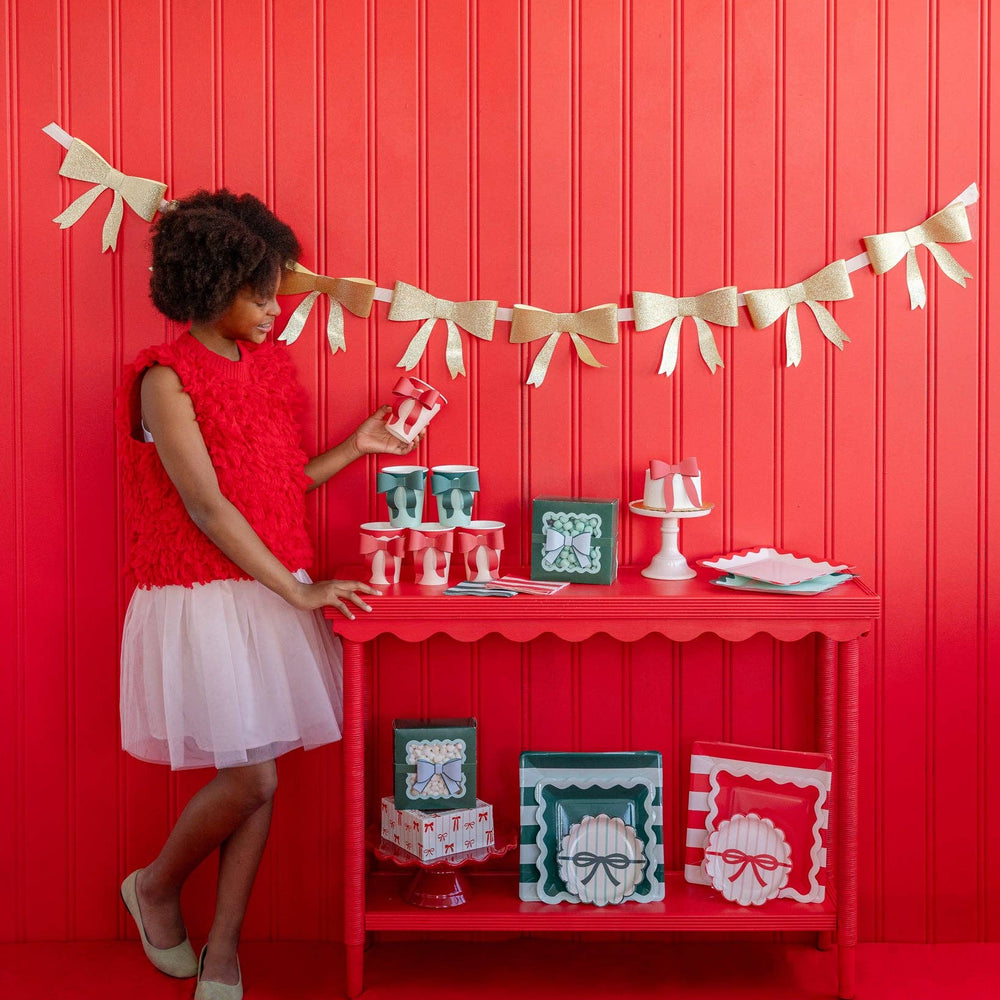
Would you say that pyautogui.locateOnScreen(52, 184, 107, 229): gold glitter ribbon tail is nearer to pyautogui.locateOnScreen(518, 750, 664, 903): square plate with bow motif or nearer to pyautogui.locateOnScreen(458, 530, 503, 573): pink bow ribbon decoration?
pyautogui.locateOnScreen(458, 530, 503, 573): pink bow ribbon decoration

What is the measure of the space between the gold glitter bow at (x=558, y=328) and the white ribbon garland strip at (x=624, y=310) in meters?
0.02

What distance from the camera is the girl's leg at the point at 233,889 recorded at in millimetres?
1960

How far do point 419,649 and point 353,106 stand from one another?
110cm

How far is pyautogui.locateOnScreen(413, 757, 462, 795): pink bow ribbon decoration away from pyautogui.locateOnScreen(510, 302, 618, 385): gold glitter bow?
770 millimetres

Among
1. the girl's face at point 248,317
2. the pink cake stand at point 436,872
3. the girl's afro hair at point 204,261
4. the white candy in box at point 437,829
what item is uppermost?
the girl's afro hair at point 204,261

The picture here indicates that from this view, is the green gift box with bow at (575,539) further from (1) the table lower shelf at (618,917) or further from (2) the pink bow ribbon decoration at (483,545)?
(1) the table lower shelf at (618,917)

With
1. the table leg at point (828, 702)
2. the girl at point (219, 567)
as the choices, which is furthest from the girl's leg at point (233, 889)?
the table leg at point (828, 702)

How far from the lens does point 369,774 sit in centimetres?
218

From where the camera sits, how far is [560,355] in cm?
213

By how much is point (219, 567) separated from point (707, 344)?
104cm

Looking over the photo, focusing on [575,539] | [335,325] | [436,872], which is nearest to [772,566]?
[575,539]

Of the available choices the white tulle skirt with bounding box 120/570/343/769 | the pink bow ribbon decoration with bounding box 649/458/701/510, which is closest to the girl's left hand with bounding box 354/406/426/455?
the white tulle skirt with bounding box 120/570/343/769

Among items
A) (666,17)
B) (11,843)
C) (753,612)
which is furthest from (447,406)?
(11,843)

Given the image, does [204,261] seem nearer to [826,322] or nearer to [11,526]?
[11,526]
